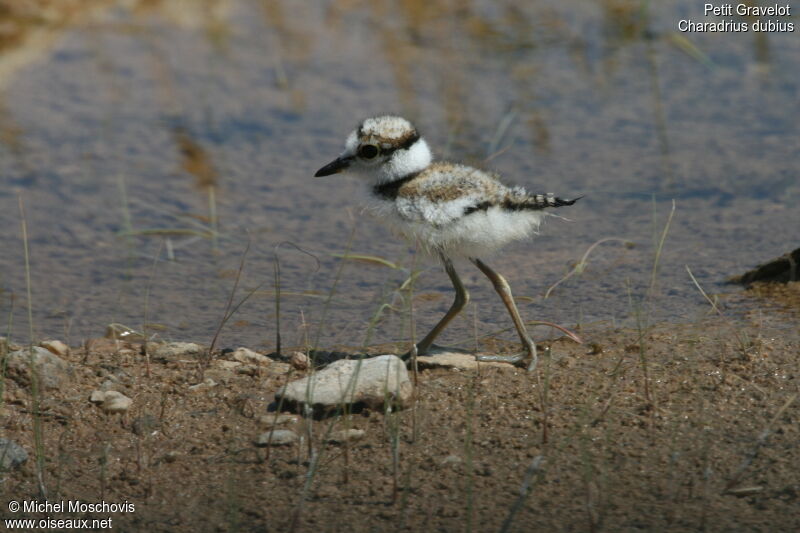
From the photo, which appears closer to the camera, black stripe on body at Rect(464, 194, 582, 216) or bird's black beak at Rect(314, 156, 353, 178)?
black stripe on body at Rect(464, 194, 582, 216)

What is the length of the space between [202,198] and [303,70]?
1889 millimetres

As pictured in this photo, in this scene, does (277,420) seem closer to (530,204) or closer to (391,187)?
(391,187)

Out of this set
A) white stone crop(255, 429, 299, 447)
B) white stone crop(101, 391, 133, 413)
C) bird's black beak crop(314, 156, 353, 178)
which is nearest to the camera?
white stone crop(255, 429, 299, 447)

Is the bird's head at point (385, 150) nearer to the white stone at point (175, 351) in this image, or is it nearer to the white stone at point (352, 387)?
the white stone at point (352, 387)

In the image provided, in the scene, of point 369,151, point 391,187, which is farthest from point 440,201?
point 369,151

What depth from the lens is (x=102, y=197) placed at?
238 inches

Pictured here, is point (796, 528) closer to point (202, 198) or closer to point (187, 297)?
point (187, 297)

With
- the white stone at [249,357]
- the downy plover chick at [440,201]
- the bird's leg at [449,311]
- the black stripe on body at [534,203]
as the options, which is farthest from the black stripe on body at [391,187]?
the white stone at [249,357]

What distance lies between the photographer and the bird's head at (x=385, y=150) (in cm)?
412

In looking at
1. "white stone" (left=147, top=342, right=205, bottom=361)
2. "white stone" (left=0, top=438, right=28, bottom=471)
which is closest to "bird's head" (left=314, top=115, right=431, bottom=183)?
"white stone" (left=147, top=342, right=205, bottom=361)

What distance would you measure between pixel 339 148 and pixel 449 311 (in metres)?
2.36

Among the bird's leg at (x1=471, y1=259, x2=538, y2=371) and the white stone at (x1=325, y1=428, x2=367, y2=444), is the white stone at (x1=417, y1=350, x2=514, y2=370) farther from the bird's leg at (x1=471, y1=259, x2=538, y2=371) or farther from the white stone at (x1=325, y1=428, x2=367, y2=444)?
the white stone at (x1=325, y1=428, x2=367, y2=444)

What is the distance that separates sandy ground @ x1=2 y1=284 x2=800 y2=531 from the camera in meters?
3.01

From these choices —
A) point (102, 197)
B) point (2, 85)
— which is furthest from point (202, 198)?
point (2, 85)
